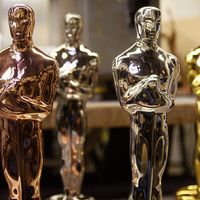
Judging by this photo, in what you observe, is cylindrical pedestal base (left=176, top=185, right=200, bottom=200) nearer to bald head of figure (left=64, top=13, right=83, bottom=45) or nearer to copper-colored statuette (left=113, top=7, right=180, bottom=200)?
copper-colored statuette (left=113, top=7, right=180, bottom=200)

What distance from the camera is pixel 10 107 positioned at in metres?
0.45

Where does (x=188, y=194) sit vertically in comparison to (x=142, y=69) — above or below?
below

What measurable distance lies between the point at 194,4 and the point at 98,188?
1.62 ft

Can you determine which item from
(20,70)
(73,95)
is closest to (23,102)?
(20,70)

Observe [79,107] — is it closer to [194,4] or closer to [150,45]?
[150,45]

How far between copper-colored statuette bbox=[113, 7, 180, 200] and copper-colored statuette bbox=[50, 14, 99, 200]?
0.09 metres

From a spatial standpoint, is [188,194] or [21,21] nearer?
[21,21]

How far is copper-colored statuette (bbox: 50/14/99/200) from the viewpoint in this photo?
56cm

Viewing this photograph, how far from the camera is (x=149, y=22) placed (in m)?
0.47

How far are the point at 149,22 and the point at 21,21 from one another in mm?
122

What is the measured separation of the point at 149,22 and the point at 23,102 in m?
0.14

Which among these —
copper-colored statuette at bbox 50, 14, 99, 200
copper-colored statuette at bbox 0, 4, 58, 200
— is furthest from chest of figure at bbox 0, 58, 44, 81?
copper-colored statuette at bbox 50, 14, 99, 200

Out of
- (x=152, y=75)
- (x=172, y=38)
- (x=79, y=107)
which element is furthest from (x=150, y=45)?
(x=172, y=38)

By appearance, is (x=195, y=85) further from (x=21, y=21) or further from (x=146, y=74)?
(x=21, y=21)
